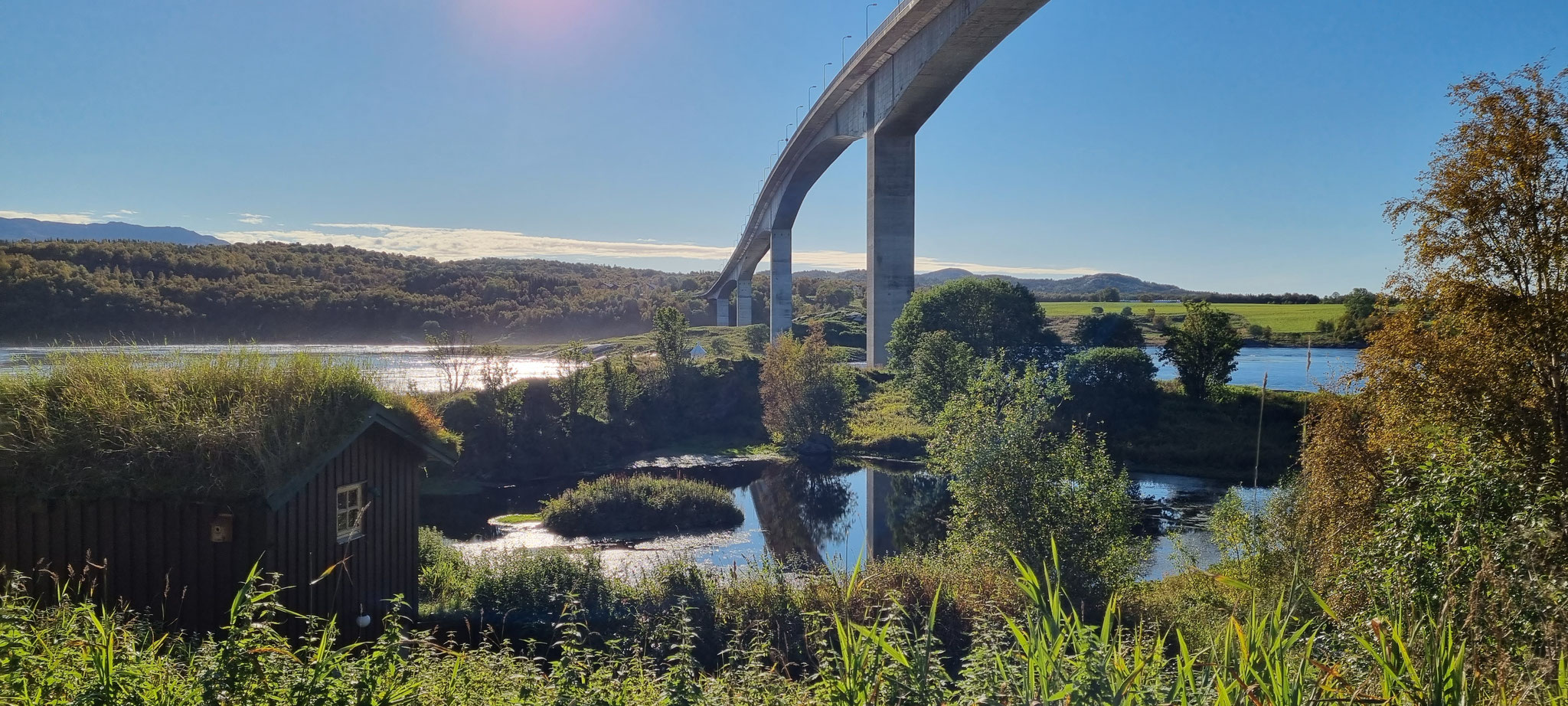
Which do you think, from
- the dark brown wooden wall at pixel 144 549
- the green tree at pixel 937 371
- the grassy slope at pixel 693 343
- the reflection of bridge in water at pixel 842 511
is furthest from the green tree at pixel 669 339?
the dark brown wooden wall at pixel 144 549

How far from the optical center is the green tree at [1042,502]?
1303cm

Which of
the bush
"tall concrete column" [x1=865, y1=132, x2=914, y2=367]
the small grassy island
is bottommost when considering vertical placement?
the small grassy island

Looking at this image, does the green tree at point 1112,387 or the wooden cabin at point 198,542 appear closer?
the wooden cabin at point 198,542

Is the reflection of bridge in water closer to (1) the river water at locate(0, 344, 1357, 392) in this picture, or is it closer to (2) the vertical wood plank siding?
(1) the river water at locate(0, 344, 1357, 392)

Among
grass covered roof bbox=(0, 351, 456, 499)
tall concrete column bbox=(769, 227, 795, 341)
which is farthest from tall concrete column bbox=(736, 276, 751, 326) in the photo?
grass covered roof bbox=(0, 351, 456, 499)

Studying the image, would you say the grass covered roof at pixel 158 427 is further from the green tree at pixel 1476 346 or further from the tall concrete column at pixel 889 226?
the tall concrete column at pixel 889 226

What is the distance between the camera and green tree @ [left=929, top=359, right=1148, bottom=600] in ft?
42.8

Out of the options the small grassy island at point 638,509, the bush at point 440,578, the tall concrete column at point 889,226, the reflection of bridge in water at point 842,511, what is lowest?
the reflection of bridge in water at point 842,511

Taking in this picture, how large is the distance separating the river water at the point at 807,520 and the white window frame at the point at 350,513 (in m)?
5.68

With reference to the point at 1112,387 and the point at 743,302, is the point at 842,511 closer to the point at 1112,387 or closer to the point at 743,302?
the point at 1112,387

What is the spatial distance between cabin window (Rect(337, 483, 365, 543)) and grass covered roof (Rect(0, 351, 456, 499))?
0.75 metres

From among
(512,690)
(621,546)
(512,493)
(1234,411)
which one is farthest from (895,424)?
(512,690)

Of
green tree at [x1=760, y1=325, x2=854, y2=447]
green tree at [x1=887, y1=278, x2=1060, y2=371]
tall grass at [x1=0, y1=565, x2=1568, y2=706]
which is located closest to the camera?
tall grass at [x1=0, y1=565, x2=1568, y2=706]

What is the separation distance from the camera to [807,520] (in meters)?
22.4
